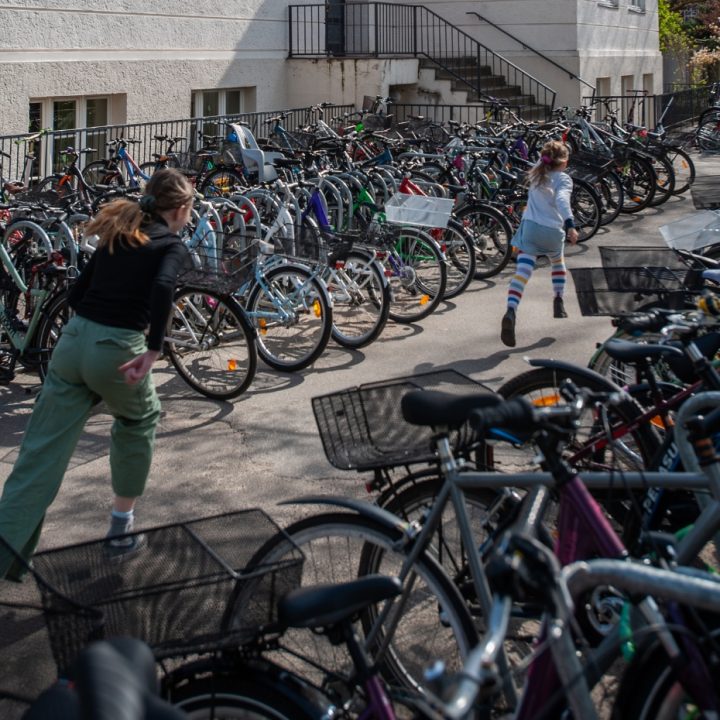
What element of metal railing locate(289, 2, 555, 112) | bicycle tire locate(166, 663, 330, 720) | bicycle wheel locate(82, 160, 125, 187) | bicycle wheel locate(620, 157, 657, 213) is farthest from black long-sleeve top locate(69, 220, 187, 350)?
metal railing locate(289, 2, 555, 112)

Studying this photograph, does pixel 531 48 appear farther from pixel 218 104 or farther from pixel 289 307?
pixel 289 307

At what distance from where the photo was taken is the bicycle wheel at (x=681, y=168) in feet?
50.6

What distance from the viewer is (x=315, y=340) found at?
805cm

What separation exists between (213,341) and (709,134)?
53.4 ft

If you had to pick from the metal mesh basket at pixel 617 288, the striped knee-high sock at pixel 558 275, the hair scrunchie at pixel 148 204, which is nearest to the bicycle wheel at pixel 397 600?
the hair scrunchie at pixel 148 204

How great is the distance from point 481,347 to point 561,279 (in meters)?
1.08

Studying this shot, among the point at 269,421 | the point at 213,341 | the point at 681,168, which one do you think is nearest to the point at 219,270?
the point at 213,341

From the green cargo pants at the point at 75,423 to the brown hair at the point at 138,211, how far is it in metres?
0.36

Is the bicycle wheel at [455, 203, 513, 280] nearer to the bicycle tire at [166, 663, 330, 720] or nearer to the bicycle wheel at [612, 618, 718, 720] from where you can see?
the bicycle tire at [166, 663, 330, 720]

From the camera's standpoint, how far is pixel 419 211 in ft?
30.7

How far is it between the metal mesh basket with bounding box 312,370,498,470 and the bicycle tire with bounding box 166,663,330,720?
1.07 meters

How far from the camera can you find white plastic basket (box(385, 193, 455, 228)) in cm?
932

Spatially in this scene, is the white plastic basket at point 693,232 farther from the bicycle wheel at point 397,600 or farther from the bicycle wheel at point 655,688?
the bicycle wheel at point 655,688

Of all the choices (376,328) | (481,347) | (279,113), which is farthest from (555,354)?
(279,113)
